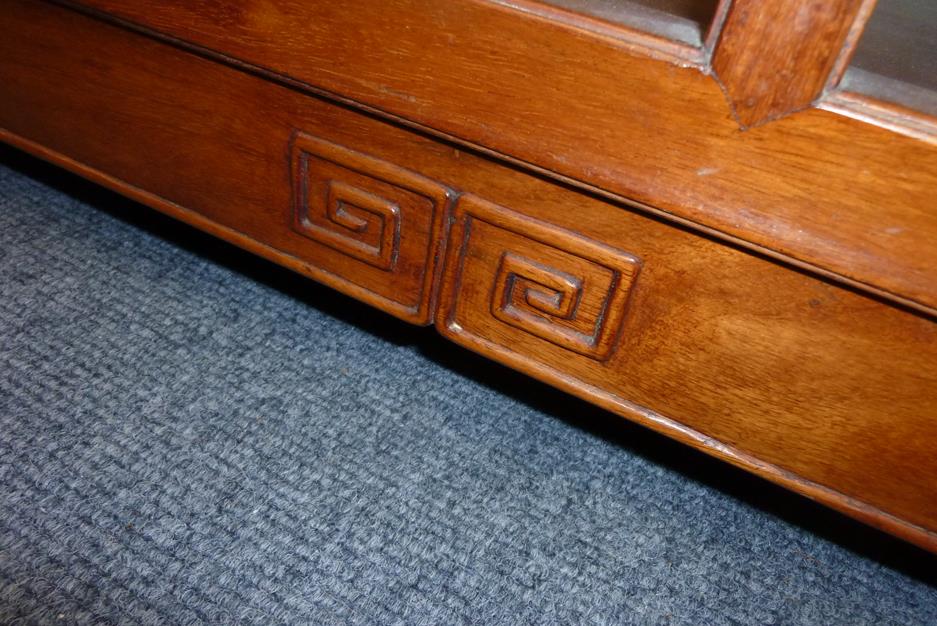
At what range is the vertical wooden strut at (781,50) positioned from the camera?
39 cm

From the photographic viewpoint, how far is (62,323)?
712 millimetres

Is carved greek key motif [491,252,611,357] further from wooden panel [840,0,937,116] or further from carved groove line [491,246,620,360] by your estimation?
wooden panel [840,0,937,116]

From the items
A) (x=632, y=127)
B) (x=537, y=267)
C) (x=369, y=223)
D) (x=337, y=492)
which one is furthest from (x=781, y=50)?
(x=337, y=492)

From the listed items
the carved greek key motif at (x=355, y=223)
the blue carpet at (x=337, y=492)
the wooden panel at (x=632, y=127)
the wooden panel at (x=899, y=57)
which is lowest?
the blue carpet at (x=337, y=492)

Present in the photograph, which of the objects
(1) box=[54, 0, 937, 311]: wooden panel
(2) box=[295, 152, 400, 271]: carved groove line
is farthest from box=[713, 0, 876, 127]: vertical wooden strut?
(2) box=[295, 152, 400, 271]: carved groove line

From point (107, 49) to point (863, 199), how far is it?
1.84 feet

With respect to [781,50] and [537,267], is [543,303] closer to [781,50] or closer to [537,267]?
[537,267]

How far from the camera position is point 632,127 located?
458 millimetres

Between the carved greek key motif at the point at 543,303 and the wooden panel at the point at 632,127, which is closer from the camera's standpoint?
the wooden panel at the point at 632,127

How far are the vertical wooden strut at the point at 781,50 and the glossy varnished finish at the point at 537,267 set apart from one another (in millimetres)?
90

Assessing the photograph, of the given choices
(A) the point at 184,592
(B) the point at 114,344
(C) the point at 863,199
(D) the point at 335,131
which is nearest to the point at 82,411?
(B) the point at 114,344

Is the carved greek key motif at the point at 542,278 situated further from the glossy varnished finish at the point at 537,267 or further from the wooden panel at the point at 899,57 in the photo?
the wooden panel at the point at 899,57

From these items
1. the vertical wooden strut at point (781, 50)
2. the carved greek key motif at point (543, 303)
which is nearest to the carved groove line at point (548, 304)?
the carved greek key motif at point (543, 303)

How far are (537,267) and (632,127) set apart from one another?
12cm
